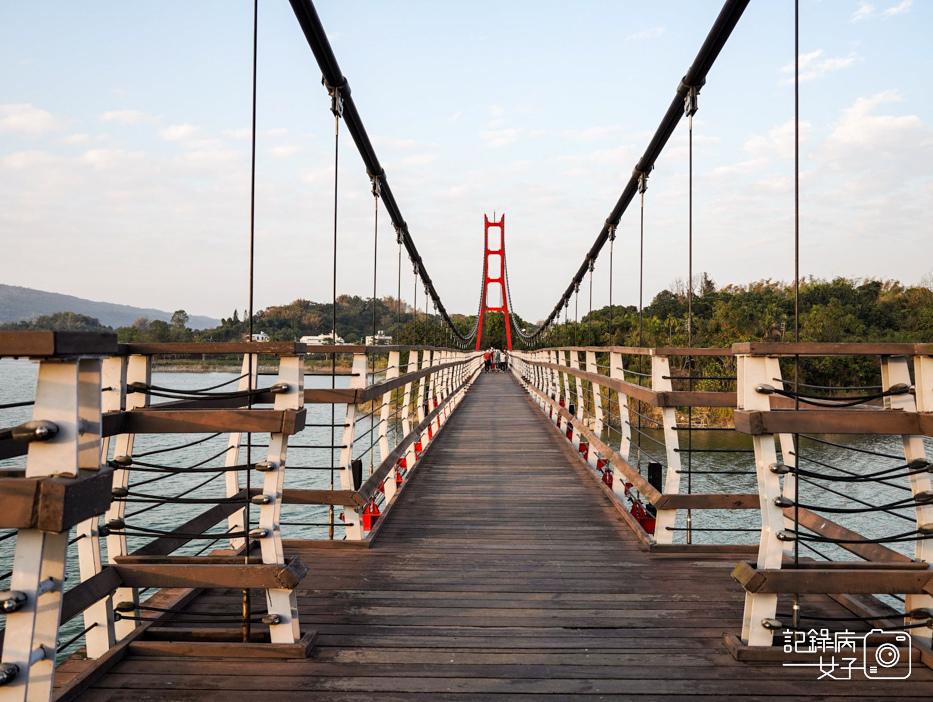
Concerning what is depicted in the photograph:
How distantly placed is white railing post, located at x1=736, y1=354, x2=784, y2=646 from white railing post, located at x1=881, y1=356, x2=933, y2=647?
1.35 ft

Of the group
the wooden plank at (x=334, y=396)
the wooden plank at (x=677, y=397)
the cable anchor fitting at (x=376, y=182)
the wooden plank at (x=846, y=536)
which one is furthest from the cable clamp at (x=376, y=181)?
the wooden plank at (x=846, y=536)

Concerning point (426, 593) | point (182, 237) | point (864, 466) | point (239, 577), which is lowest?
point (864, 466)

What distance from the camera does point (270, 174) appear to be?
692 cm

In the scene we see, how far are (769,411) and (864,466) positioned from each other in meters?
15.5

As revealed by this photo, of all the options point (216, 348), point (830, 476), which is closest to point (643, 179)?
point (830, 476)

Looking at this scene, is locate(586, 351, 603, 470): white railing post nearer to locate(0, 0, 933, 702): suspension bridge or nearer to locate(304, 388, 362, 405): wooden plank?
locate(0, 0, 933, 702): suspension bridge

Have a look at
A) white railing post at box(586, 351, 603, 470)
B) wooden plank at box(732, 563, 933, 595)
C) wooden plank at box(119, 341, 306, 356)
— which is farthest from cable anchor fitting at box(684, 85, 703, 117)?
wooden plank at box(119, 341, 306, 356)

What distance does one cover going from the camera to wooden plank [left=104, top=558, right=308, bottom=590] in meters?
1.84

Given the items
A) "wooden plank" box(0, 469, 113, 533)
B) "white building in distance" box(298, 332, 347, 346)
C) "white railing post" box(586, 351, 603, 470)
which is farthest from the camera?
"white railing post" box(586, 351, 603, 470)

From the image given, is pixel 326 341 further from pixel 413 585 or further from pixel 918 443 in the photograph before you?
pixel 918 443

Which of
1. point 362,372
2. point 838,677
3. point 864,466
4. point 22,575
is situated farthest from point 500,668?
point 864,466

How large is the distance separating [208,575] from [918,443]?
2.31 metres

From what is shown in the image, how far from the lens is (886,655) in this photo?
6.28ft

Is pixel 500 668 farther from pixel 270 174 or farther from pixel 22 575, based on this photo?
pixel 270 174
